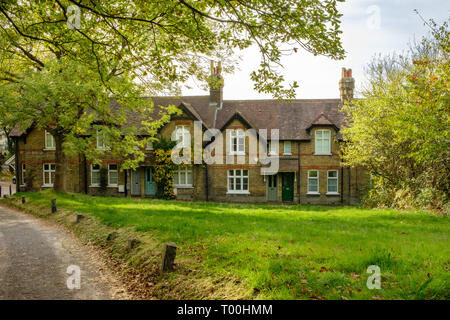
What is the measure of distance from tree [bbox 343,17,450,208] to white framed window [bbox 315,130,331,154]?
6531 mm

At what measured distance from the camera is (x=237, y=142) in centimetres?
2934

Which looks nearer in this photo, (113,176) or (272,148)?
(272,148)

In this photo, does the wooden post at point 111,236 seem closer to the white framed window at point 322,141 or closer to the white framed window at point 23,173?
the white framed window at point 322,141

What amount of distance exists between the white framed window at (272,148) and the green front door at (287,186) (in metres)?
2.05

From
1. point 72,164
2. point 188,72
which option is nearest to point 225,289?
point 188,72

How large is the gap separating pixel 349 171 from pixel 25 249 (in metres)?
24.7

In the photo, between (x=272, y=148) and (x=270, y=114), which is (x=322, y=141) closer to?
(x=272, y=148)

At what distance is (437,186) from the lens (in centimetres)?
1648

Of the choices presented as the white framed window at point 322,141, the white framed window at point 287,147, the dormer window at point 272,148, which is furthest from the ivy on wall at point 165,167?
the white framed window at point 322,141

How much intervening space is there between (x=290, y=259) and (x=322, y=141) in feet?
77.6

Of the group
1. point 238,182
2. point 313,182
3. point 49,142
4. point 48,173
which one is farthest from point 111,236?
point 49,142

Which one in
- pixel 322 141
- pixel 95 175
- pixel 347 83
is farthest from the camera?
pixel 347 83

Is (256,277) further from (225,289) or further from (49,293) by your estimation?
(49,293)

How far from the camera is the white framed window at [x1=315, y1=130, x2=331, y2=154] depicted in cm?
2916
